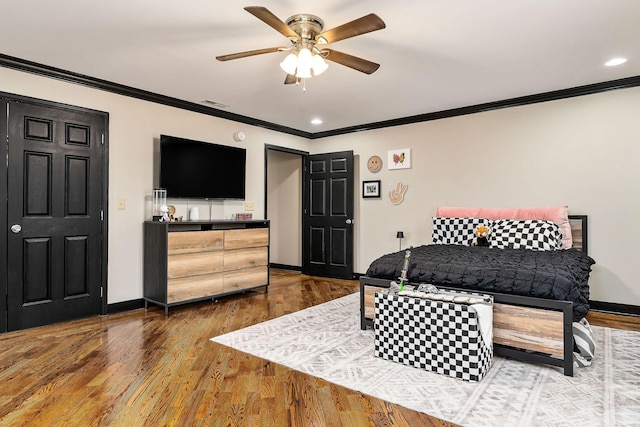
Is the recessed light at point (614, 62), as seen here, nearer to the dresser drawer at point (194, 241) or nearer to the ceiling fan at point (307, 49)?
the ceiling fan at point (307, 49)

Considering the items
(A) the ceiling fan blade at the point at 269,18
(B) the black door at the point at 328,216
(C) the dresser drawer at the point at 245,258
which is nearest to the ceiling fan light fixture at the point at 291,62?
(A) the ceiling fan blade at the point at 269,18

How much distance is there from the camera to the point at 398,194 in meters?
5.55

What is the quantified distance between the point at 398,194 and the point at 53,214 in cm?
420

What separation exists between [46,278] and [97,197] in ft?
2.94

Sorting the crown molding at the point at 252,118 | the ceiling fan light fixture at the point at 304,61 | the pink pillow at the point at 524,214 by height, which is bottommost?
the pink pillow at the point at 524,214

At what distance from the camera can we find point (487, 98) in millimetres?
4574

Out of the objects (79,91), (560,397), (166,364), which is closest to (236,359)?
(166,364)

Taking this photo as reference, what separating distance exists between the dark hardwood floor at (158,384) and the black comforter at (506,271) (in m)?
1.15

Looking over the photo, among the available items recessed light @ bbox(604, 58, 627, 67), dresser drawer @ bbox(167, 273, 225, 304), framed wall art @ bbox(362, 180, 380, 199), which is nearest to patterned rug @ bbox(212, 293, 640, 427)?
dresser drawer @ bbox(167, 273, 225, 304)

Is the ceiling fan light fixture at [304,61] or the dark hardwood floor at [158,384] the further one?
the ceiling fan light fixture at [304,61]

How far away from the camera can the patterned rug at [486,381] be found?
A: 199cm

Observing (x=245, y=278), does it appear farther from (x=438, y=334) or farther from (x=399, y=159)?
(x=438, y=334)

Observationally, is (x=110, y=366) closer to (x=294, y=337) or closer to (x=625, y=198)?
(x=294, y=337)

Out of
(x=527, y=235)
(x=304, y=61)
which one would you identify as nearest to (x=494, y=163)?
(x=527, y=235)
